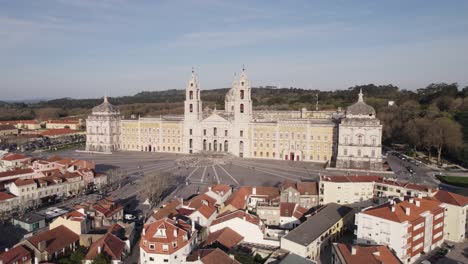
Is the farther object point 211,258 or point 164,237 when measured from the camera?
point 164,237

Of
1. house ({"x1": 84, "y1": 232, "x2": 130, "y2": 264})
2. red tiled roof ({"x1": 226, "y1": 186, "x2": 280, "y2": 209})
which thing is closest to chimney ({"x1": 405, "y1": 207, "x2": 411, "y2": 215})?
red tiled roof ({"x1": 226, "y1": 186, "x2": 280, "y2": 209})

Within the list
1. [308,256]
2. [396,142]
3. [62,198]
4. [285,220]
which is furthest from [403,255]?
[396,142]

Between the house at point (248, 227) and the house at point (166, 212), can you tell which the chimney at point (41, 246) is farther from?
the house at point (248, 227)

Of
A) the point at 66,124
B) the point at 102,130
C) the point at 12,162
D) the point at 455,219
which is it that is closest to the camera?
the point at 455,219

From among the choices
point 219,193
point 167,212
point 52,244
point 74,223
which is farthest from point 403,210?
point 52,244

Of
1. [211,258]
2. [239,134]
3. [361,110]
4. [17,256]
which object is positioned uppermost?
[361,110]

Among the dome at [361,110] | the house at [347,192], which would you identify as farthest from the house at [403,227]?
the dome at [361,110]

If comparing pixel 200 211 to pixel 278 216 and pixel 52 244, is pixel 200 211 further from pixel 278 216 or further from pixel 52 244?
pixel 52 244
